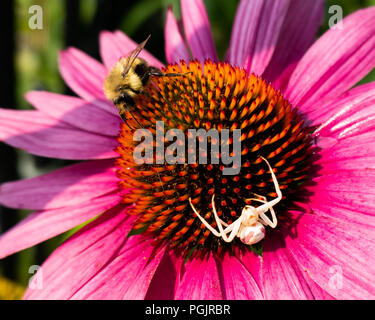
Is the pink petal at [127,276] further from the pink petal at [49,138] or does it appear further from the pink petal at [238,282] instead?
the pink petal at [49,138]

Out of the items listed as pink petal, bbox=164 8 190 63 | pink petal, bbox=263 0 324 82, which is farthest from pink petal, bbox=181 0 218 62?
pink petal, bbox=263 0 324 82

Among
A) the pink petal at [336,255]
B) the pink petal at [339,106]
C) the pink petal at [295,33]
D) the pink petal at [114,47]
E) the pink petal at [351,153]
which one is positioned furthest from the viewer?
the pink petal at [114,47]

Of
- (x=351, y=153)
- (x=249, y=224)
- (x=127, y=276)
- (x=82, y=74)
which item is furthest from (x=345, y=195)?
(x=82, y=74)

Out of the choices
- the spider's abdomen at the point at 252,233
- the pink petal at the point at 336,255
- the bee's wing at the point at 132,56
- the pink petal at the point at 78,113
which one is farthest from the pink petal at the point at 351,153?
the pink petal at the point at 78,113

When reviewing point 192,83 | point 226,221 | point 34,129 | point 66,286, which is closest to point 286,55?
point 192,83

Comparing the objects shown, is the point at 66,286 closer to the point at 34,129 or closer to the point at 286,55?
the point at 34,129

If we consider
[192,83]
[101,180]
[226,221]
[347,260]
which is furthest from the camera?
[101,180]
